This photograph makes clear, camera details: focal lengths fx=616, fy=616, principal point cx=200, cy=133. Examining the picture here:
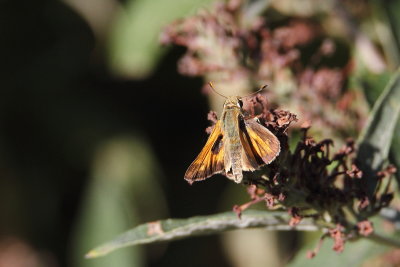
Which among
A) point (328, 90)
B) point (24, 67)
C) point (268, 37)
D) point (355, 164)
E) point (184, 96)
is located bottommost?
point (355, 164)

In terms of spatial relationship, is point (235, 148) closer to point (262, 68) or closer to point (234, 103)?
point (234, 103)

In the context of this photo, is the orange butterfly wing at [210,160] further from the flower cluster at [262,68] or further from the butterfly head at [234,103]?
the flower cluster at [262,68]

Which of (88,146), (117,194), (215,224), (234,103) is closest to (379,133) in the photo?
(234,103)

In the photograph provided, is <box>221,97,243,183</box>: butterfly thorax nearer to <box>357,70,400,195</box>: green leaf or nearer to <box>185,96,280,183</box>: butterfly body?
<box>185,96,280,183</box>: butterfly body

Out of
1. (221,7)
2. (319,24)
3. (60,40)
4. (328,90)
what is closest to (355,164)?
(328,90)

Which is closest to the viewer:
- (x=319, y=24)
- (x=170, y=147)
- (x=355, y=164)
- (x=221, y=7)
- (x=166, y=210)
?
(x=355, y=164)

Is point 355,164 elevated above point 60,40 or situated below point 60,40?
below

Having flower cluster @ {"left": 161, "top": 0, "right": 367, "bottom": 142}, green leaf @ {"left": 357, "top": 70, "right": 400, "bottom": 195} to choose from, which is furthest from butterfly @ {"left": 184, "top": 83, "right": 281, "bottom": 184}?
flower cluster @ {"left": 161, "top": 0, "right": 367, "bottom": 142}

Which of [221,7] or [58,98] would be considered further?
[58,98]

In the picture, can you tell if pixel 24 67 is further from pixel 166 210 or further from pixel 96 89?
pixel 166 210
